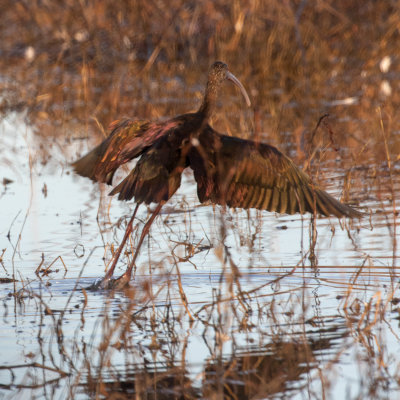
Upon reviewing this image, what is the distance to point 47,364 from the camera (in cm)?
392

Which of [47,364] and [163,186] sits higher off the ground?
[163,186]

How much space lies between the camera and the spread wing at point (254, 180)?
5.05 m

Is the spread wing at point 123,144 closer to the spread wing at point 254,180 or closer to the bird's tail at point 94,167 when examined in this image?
the bird's tail at point 94,167

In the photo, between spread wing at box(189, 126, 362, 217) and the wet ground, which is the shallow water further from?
spread wing at box(189, 126, 362, 217)

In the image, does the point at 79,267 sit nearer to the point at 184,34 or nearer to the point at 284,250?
the point at 284,250

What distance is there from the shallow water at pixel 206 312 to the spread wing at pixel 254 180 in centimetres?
32

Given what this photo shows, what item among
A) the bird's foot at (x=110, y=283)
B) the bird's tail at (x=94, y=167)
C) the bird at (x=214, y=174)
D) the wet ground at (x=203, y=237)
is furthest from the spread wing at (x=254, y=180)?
the bird's tail at (x=94, y=167)

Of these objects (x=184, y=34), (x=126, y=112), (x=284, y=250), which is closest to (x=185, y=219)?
(x=284, y=250)

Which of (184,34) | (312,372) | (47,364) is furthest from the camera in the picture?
(184,34)

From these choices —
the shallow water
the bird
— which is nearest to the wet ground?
the shallow water

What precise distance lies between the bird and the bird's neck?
0.22m

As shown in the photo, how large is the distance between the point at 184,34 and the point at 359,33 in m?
2.69

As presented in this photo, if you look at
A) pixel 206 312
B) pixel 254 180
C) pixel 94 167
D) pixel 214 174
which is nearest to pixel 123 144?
pixel 94 167

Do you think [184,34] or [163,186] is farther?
[184,34]
